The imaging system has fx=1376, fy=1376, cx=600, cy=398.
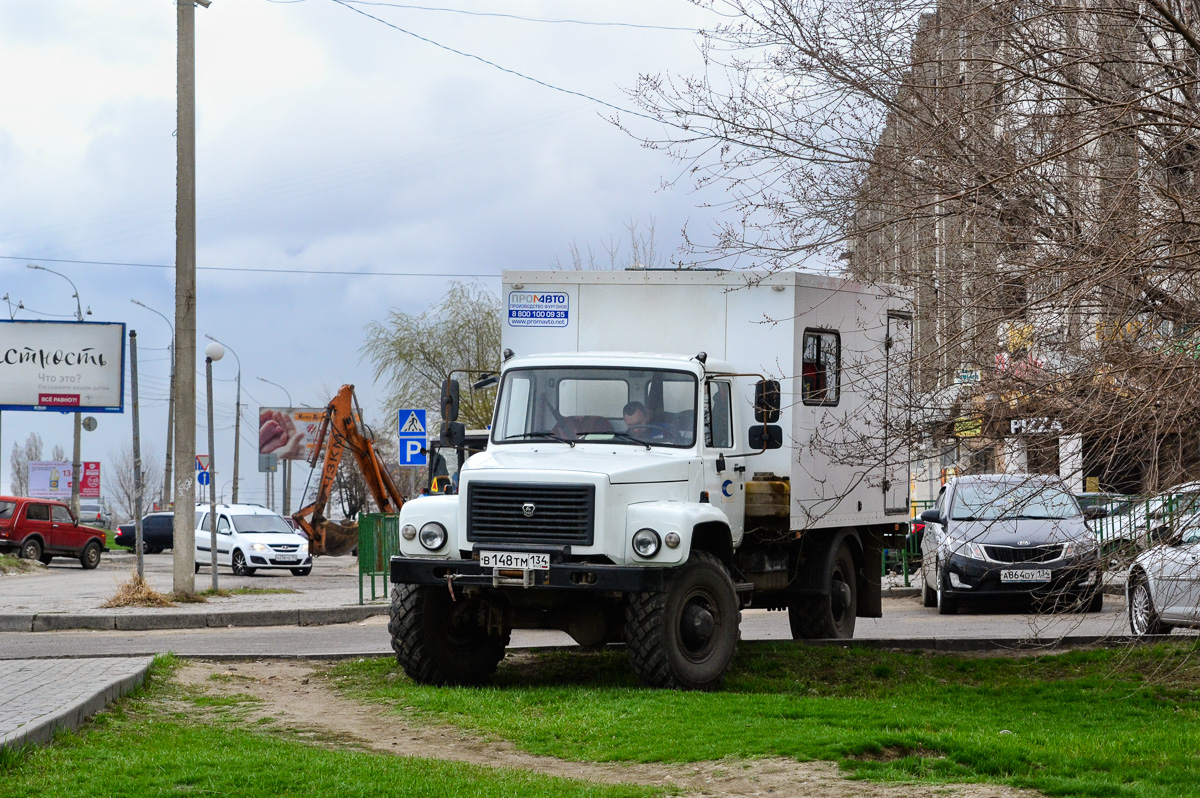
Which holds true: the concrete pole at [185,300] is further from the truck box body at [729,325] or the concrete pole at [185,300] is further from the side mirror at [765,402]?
the side mirror at [765,402]

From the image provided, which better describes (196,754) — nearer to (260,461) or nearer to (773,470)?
(773,470)

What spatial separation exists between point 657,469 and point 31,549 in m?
30.5

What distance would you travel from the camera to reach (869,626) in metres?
17.3

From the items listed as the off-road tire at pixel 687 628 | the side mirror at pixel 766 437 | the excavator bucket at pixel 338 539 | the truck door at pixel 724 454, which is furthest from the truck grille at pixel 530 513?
the excavator bucket at pixel 338 539

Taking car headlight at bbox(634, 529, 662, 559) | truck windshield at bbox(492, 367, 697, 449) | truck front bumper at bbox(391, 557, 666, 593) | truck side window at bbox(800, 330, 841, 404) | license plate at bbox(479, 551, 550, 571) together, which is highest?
truck side window at bbox(800, 330, 841, 404)

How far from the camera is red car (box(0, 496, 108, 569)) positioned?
3619 centimetres

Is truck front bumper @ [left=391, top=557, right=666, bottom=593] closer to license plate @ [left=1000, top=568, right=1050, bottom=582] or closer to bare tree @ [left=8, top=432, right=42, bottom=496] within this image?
license plate @ [left=1000, top=568, right=1050, bottom=582]

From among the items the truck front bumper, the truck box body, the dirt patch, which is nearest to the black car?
the dirt patch

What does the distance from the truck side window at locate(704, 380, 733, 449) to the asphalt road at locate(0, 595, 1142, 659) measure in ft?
12.1

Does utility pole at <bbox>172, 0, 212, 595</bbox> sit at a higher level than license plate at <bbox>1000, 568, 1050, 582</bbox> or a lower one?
higher

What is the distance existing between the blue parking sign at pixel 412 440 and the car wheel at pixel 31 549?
17.2 m

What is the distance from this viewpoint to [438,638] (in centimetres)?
1098

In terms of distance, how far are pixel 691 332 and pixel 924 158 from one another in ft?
9.90

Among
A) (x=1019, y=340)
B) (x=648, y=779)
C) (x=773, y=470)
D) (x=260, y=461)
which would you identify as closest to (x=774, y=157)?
(x=1019, y=340)
